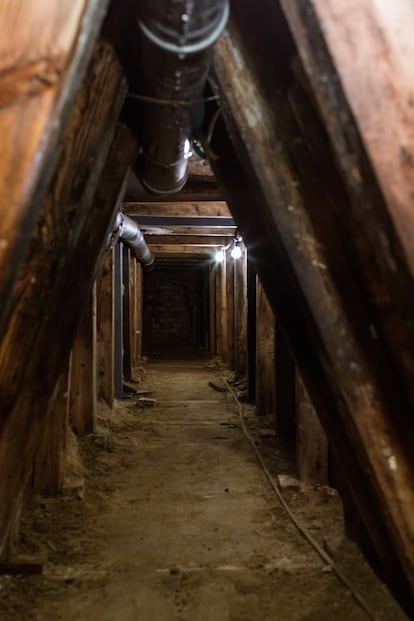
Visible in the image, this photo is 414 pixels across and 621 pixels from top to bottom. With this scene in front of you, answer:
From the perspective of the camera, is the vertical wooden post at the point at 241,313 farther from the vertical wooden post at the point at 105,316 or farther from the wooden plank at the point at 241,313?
the vertical wooden post at the point at 105,316

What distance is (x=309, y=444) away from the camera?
3414 mm

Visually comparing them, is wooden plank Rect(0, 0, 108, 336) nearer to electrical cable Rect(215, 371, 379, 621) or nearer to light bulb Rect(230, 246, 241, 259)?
electrical cable Rect(215, 371, 379, 621)

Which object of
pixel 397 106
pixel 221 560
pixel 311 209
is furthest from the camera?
pixel 221 560

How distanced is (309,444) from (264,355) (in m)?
1.97

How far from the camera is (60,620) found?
2.04 metres

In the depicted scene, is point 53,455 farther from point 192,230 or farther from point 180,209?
point 192,230

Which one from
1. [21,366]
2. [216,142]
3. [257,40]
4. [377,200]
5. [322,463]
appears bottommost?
[322,463]

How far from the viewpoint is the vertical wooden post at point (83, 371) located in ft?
13.9

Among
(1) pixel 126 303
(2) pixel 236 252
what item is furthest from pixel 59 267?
(2) pixel 236 252

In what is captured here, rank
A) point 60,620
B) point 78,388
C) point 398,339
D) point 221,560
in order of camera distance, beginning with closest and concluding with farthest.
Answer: point 398,339 → point 60,620 → point 221,560 → point 78,388

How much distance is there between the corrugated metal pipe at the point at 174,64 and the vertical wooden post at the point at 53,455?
204cm

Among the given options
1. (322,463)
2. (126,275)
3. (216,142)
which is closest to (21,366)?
(216,142)

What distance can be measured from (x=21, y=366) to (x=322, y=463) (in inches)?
103

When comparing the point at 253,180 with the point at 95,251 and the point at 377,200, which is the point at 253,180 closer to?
the point at 377,200
